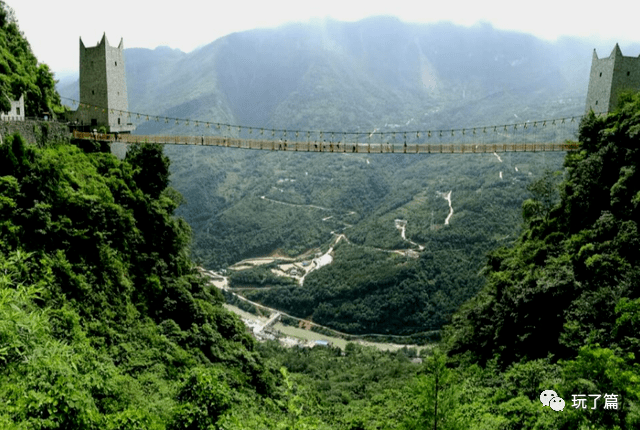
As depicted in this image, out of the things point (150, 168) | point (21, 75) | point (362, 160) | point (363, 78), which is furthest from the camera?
point (363, 78)

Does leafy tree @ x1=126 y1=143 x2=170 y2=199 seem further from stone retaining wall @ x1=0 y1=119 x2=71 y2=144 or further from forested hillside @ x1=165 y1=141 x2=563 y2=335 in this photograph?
forested hillside @ x1=165 y1=141 x2=563 y2=335

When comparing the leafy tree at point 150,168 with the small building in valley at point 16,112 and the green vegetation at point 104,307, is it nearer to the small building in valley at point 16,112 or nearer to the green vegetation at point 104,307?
the green vegetation at point 104,307

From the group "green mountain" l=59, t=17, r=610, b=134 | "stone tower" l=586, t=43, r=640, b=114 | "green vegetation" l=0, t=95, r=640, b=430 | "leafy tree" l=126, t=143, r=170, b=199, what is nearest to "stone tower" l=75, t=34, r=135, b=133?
"green vegetation" l=0, t=95, r=640, b=430

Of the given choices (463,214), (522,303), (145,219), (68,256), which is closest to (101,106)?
(145,219)

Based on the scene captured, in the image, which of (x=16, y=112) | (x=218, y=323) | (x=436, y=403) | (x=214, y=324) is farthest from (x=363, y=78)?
(x=436, y=403)

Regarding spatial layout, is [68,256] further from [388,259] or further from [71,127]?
[388,259]

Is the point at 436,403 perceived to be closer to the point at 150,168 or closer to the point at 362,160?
the point at 150,168
